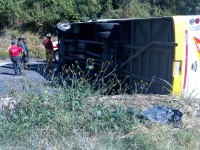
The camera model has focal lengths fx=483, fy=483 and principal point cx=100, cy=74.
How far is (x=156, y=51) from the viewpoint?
998cm

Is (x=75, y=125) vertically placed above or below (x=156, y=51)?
below

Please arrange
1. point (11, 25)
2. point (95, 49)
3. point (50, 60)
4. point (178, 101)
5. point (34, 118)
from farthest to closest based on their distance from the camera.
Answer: point (11, 25) → point (50, 60) → point (95, 49) → point (178, 101) → point (34, 118)

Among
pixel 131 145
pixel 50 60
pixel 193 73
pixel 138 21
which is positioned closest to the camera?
pixel 131 145

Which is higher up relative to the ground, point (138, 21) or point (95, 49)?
point (138, 21)

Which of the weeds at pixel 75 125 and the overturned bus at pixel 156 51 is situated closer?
the weeds at pixel 75 125

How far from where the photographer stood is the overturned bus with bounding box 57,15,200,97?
927 centimetres

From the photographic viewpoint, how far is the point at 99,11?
3212 centimetres

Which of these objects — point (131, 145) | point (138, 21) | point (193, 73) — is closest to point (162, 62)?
point (193, 73)

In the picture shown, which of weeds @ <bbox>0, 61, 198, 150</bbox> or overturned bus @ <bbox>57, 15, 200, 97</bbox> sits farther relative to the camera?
overturned bus @ <bbox>57, 15, 200, 97</bbox>

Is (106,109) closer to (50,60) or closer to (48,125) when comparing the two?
(48,125)

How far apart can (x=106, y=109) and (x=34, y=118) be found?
958 millimetres

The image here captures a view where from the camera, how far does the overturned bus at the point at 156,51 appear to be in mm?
9273

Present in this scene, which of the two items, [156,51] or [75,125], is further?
[156,51]

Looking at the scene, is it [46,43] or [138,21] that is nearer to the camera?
[138,21]
